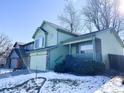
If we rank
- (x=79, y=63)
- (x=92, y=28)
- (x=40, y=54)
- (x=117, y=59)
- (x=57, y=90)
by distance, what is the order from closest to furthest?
(x=57, y=90)
(x=79, y=63)
(x=117, y=59)
(x=40, y=54)
(x=92, y=28)

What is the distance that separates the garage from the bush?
4.20 metres

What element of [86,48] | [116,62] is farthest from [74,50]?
[116,62]

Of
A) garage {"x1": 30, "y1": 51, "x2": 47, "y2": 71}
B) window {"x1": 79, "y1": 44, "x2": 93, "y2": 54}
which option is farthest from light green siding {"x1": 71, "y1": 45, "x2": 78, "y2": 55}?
garage {"x1": 30, "y1": 51, "x2": 47, "y2": 71}

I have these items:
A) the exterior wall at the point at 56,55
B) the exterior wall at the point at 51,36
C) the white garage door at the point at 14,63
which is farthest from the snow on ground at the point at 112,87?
the white garage door at the point at 14,63

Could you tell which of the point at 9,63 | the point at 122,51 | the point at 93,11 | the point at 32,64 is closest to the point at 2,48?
the point at 9,63

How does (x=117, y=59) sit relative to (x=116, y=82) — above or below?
above

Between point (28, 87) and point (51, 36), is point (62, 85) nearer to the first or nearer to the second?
point (28, 87)

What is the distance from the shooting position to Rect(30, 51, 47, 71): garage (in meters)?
20.9

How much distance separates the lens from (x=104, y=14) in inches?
1152

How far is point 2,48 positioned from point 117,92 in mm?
41474

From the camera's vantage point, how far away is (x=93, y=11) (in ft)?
100

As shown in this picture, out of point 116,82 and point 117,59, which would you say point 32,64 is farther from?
point 116,82

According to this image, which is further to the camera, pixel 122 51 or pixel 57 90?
pixel 122 51

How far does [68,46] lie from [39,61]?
4.55 metres
